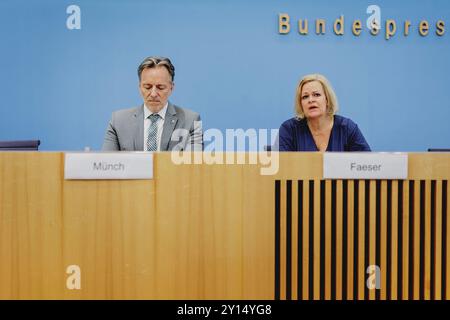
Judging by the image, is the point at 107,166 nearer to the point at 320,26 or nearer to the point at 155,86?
the point at 155,86

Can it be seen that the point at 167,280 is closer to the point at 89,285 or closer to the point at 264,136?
the point at 89,285

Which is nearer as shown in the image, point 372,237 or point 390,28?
point 372,237

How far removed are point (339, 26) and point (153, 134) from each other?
207cm

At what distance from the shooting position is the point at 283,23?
3.15 m

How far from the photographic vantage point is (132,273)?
0.83m

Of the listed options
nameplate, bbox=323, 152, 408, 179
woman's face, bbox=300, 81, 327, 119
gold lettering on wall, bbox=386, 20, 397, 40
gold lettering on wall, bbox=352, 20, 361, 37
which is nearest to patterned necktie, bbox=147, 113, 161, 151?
woman's face, bbox=300, 81, 327, 119

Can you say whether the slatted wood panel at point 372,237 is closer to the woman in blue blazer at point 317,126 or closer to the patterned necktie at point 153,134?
the woman in blue blazer at point 317,126

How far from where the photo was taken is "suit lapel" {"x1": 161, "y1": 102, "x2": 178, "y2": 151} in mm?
1768

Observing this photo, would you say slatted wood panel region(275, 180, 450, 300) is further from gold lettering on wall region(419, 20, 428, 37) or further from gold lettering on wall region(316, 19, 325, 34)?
gold lettering on wall region(419, 20, 428, 37)

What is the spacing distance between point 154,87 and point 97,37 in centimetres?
156

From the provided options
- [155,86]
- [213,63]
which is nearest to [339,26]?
[213,63]

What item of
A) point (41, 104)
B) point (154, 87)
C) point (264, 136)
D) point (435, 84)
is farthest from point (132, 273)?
point (435, 84)
